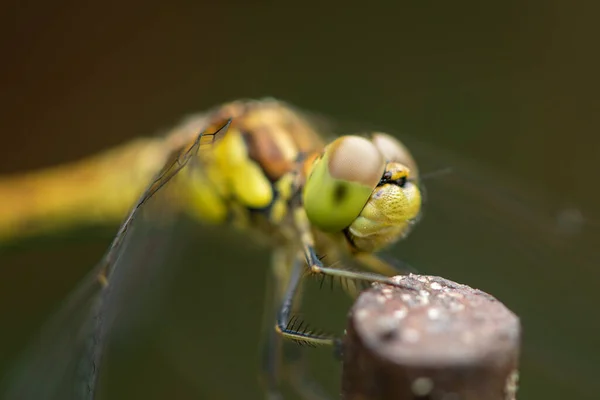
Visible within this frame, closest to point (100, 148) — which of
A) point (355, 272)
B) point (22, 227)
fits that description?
point (22, 227)

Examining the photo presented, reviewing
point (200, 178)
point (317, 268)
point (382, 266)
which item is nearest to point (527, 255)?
point (382, 266)

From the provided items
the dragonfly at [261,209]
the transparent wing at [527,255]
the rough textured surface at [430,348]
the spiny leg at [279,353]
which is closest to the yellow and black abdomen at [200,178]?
the dragonfly at [261,209]

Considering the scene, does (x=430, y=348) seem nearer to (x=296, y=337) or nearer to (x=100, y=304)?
(x=296, y=337)

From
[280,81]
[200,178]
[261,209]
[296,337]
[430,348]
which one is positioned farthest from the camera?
[280,81]

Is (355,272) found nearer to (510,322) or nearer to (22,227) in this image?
(510,322)

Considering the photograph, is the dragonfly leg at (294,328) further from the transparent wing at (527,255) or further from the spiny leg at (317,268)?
the transparent wing at (527,255)

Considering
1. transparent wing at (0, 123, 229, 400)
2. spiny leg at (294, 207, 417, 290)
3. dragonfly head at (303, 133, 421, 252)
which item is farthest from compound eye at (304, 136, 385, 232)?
transparent wing at (0, 123, 229, 400)

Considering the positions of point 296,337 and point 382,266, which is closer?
point 296,337

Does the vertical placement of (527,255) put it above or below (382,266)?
below
